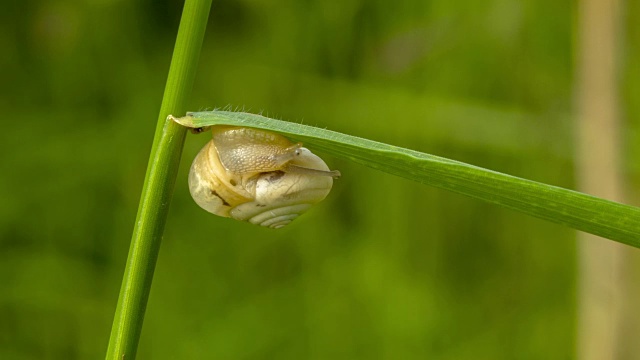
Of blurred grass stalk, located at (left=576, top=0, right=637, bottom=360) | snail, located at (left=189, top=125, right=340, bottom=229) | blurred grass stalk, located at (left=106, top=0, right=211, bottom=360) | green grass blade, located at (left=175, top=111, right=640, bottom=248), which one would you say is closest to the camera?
green grass blade, located at (left=175, top=111, right=640, bottom=248)

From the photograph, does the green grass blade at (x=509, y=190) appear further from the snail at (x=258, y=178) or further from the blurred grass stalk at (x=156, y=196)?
the snail at (x=258, y=178)

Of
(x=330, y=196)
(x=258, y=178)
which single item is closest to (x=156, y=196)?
(x=258, y=178)

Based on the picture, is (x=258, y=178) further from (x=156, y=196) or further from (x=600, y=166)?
(x=600, y=166)

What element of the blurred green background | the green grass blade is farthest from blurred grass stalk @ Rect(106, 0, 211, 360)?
the blurred green background

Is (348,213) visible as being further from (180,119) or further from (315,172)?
(180,119)

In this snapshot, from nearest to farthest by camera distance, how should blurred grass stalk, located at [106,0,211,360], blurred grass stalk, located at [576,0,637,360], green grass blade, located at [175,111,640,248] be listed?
1. green grass blade, located at [175,111,640,248]
2. blurred grass stalk, located at [106,0,211,360]
3. blurred grass stalk, located at [576,0,637,360]

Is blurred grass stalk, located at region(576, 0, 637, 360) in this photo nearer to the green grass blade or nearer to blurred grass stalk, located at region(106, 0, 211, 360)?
the green grass blade

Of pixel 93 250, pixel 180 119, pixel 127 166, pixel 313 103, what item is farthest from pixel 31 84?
pixel 180 119
